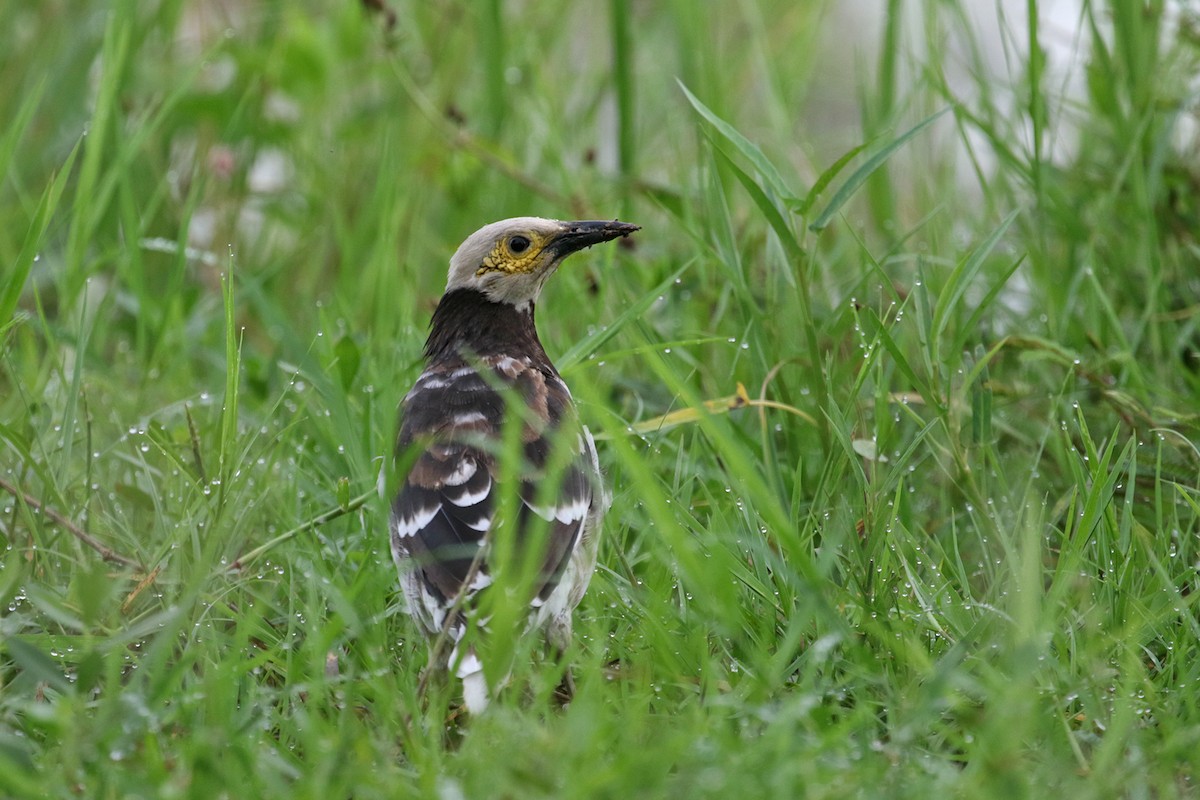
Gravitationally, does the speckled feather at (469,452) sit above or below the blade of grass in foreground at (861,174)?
below

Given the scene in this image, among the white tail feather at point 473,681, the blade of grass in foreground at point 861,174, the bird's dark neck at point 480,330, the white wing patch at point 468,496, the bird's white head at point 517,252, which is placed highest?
the blade of grass in foreground at point 861,174

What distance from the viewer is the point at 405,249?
21.9 feet

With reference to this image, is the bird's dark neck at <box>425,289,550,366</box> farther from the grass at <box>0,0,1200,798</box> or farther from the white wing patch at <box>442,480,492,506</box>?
the white wing patch at <box>442,480,492,506</box>

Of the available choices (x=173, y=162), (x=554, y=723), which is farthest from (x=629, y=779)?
(x=173, y=162)

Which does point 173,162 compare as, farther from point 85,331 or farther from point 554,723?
point 554,723

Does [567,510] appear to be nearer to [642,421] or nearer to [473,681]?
[473,681]

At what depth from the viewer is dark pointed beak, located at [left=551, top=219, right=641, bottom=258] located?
4578 mm

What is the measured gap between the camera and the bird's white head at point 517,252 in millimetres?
4641

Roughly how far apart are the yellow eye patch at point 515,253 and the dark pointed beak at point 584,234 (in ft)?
0.21

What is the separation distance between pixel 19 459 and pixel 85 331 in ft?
1.63

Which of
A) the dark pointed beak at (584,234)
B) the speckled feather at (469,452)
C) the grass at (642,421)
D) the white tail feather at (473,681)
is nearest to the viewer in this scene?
the grass at (642,421)

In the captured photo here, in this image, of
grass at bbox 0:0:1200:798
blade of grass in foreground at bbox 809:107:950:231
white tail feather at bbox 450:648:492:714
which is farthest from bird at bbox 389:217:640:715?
blade of grass in foreground at bbox 809:107:950:231

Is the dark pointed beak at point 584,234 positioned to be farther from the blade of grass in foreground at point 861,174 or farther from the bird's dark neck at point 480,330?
the blade of grass in foreground at point 861,174

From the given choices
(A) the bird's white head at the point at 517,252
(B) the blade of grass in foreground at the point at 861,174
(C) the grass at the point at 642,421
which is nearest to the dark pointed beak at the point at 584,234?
(A) the bird's white head at the point at 517,252
